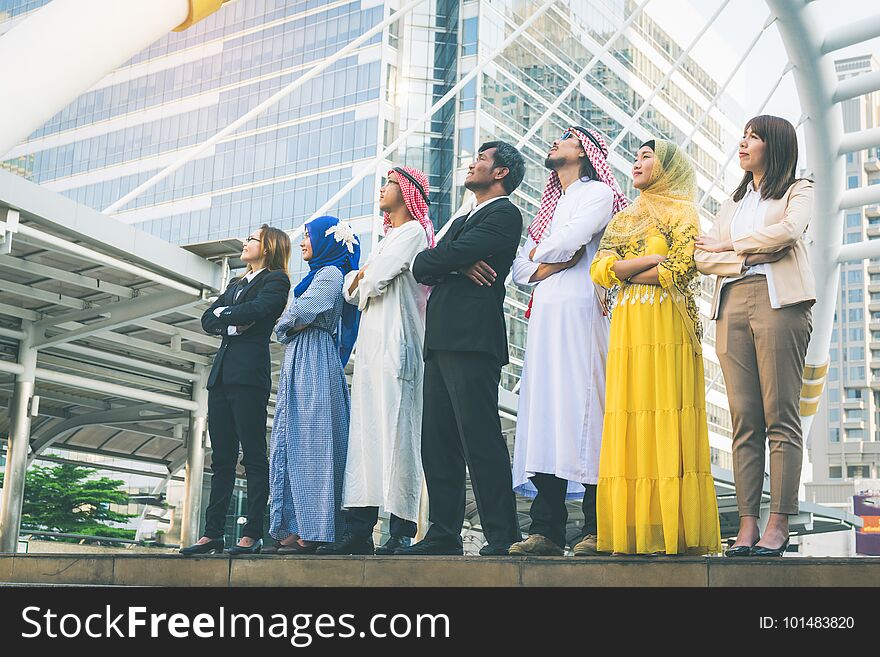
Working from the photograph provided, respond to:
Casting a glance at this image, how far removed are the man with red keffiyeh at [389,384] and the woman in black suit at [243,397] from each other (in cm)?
40

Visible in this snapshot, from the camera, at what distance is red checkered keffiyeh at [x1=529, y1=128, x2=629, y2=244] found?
488cm

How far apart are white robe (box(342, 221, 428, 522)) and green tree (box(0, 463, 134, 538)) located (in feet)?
99.0

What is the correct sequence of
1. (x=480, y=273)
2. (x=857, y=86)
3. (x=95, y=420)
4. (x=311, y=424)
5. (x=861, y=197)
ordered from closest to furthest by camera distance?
(x=480, y=273), (x=311, y=424), (x=857, y=86), (x=861, y=197), (x=95, y=420)

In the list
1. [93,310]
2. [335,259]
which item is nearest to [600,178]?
[335,259]

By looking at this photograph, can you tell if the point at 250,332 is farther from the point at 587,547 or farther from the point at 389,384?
the point at 587,547

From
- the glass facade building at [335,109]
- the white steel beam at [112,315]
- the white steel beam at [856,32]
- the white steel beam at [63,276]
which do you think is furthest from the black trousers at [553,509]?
the glass facade building at [335,109]

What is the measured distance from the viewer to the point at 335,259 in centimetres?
548

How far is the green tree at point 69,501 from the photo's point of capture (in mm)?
33562

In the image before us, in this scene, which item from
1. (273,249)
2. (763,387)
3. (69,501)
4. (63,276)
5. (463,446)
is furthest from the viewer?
(69,501)

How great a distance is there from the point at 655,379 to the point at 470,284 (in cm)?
95

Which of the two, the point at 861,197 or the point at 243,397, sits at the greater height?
the point at 861,197

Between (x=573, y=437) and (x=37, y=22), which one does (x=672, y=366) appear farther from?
(x=37, y=22)

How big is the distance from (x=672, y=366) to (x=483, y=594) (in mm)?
1497

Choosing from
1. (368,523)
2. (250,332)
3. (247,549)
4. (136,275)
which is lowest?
(247,549)
